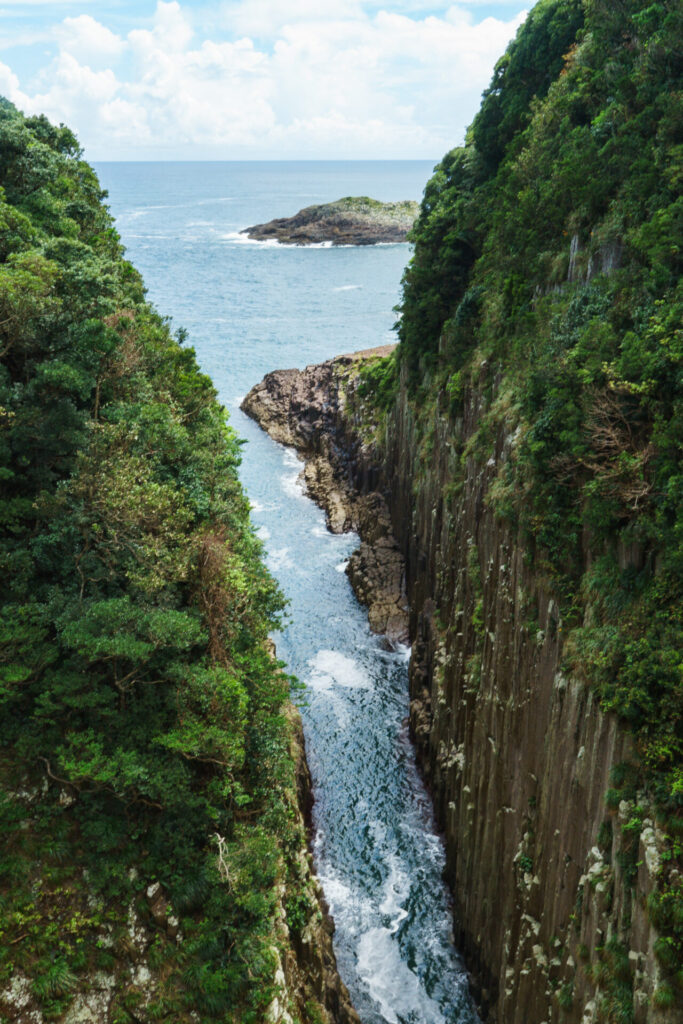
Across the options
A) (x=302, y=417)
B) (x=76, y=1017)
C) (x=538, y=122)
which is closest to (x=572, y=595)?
(x=76, y=1017)

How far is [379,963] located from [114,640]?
1532 cm

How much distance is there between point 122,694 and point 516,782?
11.4m

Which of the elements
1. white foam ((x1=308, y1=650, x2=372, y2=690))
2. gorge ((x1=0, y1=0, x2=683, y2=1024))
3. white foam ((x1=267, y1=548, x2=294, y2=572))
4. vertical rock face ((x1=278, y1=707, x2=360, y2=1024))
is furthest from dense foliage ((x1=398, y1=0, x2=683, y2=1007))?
white foam ((x1=267, y1=548, x2=294, y2=572))

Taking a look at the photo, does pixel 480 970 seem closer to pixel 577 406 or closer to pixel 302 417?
pixel 577 406

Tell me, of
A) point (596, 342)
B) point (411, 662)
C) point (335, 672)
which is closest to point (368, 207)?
point (335, 672)

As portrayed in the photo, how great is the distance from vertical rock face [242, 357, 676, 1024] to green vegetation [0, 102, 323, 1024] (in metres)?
6.17

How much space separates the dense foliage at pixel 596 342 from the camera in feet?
51.7

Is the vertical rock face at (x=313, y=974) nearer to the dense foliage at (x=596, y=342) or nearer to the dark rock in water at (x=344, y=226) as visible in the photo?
the dense foliage at (x=596, y=342)

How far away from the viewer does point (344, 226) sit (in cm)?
15838

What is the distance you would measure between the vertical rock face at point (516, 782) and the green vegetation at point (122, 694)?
243 inches

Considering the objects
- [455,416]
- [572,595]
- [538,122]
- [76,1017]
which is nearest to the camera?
[76,1017]

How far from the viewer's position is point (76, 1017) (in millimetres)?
13711

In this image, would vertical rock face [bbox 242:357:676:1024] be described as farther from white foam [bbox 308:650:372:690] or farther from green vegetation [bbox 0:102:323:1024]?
green vegetation [bbox 0:102:323:1024]

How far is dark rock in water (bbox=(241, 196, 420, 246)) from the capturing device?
156250 mm
